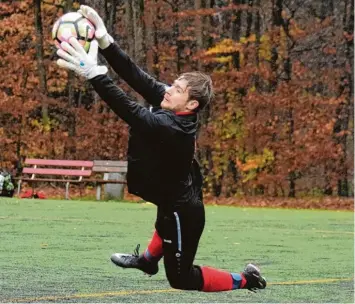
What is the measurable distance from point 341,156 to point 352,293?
72.5 ft

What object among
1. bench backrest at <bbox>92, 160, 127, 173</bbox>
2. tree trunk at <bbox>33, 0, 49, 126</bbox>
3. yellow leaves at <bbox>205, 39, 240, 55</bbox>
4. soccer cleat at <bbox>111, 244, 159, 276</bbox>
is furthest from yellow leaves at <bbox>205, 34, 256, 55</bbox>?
soccer cleat at <bbox>111, 244, 159, 276</bbox>

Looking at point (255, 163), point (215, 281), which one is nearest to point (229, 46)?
point (255, 163)

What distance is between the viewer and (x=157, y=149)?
23.3 ft

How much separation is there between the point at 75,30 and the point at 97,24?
0.30 metres

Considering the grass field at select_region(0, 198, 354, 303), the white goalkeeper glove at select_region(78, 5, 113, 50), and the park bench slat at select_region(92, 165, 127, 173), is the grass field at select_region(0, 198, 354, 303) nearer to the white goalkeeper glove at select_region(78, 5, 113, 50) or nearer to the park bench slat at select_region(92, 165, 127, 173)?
the white goalkeeper glove at select_region(78, 5, 113, 50)

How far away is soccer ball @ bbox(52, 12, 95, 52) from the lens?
708 centimetres

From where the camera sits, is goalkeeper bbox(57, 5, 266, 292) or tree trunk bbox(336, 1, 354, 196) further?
tree trunk bbox(336, 1, 354, 196)

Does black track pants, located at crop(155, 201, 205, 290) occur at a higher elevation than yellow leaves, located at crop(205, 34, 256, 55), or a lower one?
lower

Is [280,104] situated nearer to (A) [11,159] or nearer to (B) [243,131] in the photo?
(B) [243,131]

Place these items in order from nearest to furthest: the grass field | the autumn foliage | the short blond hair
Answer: the short blond hair, the grass field, the autumn foliage

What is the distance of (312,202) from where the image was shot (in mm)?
28078

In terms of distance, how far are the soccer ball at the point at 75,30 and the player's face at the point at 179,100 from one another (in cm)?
64

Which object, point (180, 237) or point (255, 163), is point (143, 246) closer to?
point (180, 237)

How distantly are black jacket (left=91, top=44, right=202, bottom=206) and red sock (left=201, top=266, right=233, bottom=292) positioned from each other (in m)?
0.57
